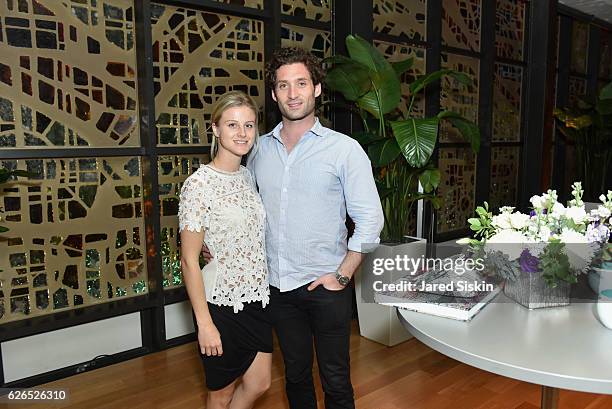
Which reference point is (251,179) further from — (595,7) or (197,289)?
(595,7)

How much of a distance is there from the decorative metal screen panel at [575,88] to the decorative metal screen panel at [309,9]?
3058 mm

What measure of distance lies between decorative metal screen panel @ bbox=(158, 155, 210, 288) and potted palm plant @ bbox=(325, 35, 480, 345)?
3.20 feet

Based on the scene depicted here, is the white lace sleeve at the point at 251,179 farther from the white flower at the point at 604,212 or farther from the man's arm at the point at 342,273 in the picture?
the white flower at the point at 604,212

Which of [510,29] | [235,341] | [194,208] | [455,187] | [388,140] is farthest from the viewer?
[510,29]

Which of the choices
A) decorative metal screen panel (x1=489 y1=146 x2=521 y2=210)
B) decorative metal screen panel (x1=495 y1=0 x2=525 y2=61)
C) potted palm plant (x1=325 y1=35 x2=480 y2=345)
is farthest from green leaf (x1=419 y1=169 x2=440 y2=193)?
decorative metal screen panel (x1=495 y1=0 x2=525 y2=61)

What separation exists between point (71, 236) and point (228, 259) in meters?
1.41

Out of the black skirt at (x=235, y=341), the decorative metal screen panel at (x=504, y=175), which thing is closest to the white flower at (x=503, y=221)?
the black skirt at (x=235, y=341)

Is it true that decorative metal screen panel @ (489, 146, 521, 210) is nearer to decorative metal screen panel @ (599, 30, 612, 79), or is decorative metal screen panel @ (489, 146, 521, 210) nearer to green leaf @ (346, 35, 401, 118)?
decorative metal screen panel @ (599, 30, 612, 79)

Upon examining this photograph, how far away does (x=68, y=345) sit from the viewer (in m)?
2.75

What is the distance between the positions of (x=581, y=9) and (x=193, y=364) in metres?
4.72

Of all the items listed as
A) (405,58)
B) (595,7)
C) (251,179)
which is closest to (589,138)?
(595,7)

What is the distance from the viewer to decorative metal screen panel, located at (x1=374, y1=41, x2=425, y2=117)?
3838 millimetres

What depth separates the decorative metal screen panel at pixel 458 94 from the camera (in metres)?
4.35

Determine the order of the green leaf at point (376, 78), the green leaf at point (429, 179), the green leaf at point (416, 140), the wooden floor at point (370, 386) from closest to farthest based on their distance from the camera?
the wooden floor at point (370, 386) → the green leaf at point (416, 140) → the green leaf at point (376, 78) → the green leaf at point (429, 179)
